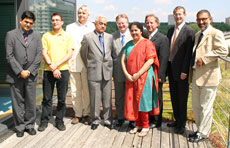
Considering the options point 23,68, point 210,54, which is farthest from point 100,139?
point 210,54

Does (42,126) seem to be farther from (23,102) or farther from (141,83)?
(141,83)

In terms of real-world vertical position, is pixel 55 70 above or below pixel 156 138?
above

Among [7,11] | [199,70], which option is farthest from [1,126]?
[7,11]

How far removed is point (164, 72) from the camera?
3840 millimetres

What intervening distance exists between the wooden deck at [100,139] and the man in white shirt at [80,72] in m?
0.36

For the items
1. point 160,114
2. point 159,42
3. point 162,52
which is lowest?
point 160,114

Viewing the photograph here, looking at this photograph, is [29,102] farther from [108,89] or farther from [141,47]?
[141,47]

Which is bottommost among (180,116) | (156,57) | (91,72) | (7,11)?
(180,116)

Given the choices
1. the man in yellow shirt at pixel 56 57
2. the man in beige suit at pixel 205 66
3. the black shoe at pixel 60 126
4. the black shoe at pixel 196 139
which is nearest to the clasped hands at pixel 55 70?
the man in yellow shirt at pixel 56 57

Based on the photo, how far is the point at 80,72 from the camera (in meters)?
4.32

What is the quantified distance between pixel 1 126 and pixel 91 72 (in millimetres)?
1596

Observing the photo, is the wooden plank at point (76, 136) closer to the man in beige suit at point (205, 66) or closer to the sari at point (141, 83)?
the sari at point (141, 83)

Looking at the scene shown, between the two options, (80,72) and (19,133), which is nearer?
(19,133)

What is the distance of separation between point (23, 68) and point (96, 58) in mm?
1080
